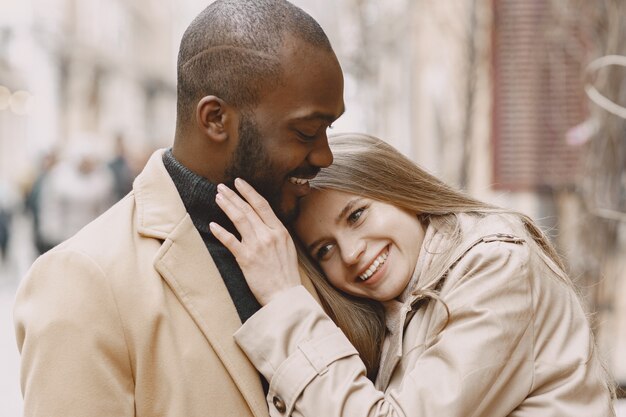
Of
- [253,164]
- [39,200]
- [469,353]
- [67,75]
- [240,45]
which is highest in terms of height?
[240,45]

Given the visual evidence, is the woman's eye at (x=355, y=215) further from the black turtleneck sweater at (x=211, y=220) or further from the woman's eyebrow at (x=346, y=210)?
the black turtleneck sweater at (x=211, y=220)

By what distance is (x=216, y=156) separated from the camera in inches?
94.0

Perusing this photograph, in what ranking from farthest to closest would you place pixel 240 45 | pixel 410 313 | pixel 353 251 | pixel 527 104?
pixel 527 104
pixel 353 251
pixel 410 313
pixel 240 45

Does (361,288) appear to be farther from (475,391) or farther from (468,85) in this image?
(468,85)

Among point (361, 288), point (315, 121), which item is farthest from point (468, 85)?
point (315, 121)

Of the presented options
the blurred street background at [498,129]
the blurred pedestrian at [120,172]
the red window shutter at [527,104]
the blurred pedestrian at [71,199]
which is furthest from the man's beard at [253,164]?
the blurred pedestrian at [120,172]

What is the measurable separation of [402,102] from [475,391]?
19882 millimetres

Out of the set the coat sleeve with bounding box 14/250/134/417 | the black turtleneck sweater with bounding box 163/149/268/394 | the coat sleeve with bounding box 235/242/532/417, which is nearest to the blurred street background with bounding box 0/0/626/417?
the coat sleeve with bounding box 235/242/532/417

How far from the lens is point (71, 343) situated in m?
2.10

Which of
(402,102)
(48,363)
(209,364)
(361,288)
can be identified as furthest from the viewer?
(402,102)

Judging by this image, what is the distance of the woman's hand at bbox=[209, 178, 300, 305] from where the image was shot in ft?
7.98

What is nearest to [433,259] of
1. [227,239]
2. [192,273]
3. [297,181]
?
[297,181]

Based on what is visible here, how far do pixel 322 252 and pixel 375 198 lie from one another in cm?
25

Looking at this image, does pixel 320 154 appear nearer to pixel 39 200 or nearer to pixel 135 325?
pixel 135 325
